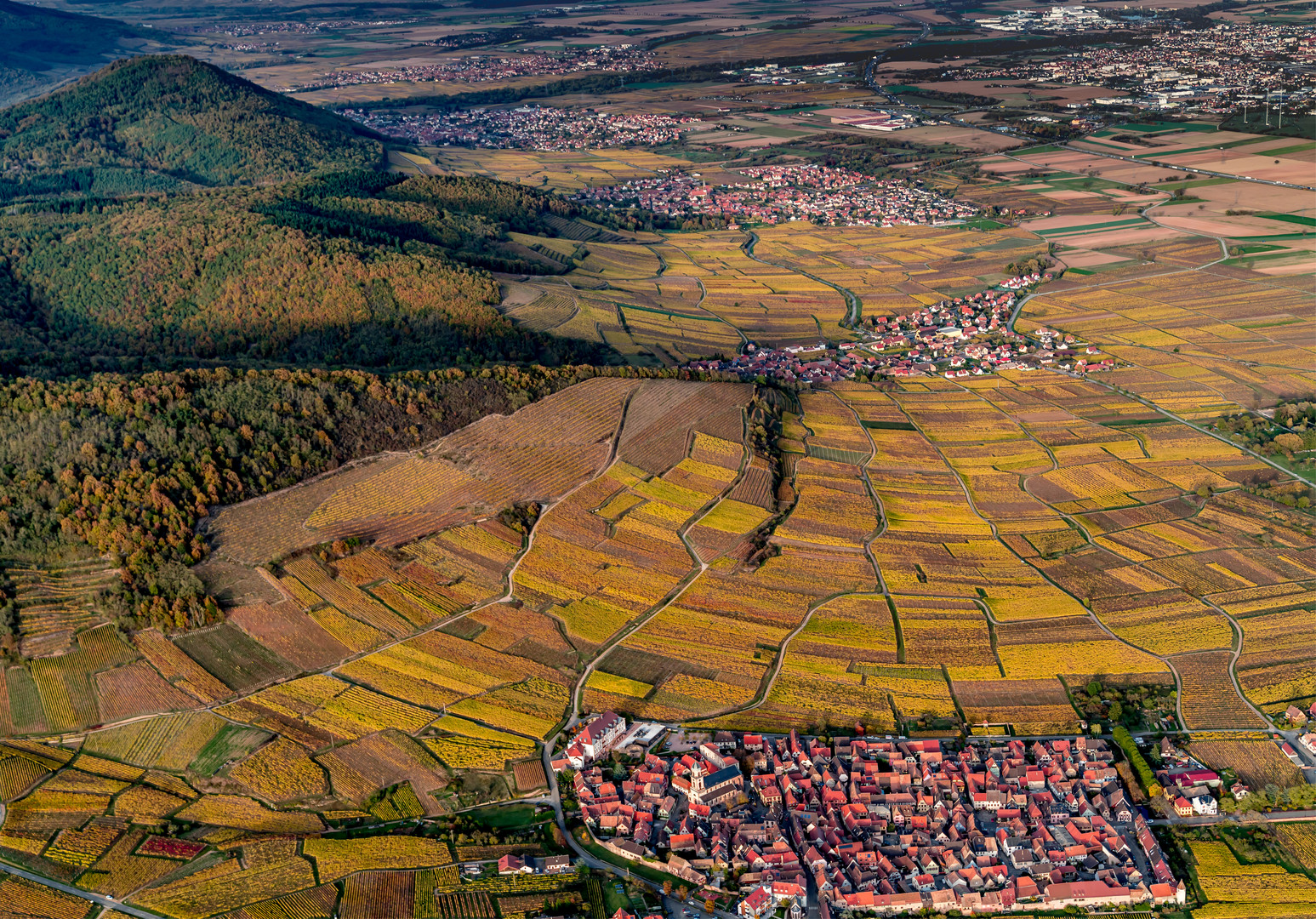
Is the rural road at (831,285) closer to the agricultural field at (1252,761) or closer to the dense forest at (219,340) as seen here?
the dense forest at (219,340)

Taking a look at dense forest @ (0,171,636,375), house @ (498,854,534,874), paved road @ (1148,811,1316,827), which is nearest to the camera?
house @ (498,854,534,874)

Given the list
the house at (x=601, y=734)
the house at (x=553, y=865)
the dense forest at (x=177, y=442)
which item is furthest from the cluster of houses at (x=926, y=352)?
the house at (x=553, y=865)

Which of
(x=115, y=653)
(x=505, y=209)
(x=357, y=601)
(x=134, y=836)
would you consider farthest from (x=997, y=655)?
(x=505, y=209)

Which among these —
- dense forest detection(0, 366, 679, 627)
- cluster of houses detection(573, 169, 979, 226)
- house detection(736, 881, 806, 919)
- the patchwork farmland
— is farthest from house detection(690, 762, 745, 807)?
cluster of houses detection(573, 169, 979, 226)

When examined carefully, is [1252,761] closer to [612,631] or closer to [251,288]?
[612,631]

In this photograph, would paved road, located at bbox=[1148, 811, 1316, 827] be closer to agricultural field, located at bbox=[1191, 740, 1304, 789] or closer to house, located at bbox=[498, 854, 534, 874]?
agricultural field, located at bbox=[1191, 740, 1304, 789]

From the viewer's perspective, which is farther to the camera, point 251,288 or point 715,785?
point 251,288

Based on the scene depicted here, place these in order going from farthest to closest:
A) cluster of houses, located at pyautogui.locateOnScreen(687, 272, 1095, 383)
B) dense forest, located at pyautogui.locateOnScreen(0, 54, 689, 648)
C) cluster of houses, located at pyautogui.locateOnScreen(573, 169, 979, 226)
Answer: cluster of houses, located at pyautogui.locateOnScreen(573, 169, 979, 226) → cluster of houses, located at pyautogui.locateOnScreen(687, 272, 1095, 383) → dense forest, located at pyautogui.locateOnScreen(0, 54, 689, 648)

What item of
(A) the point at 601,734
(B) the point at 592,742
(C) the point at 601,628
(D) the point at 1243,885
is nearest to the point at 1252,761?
(D) the point at 1243,885
